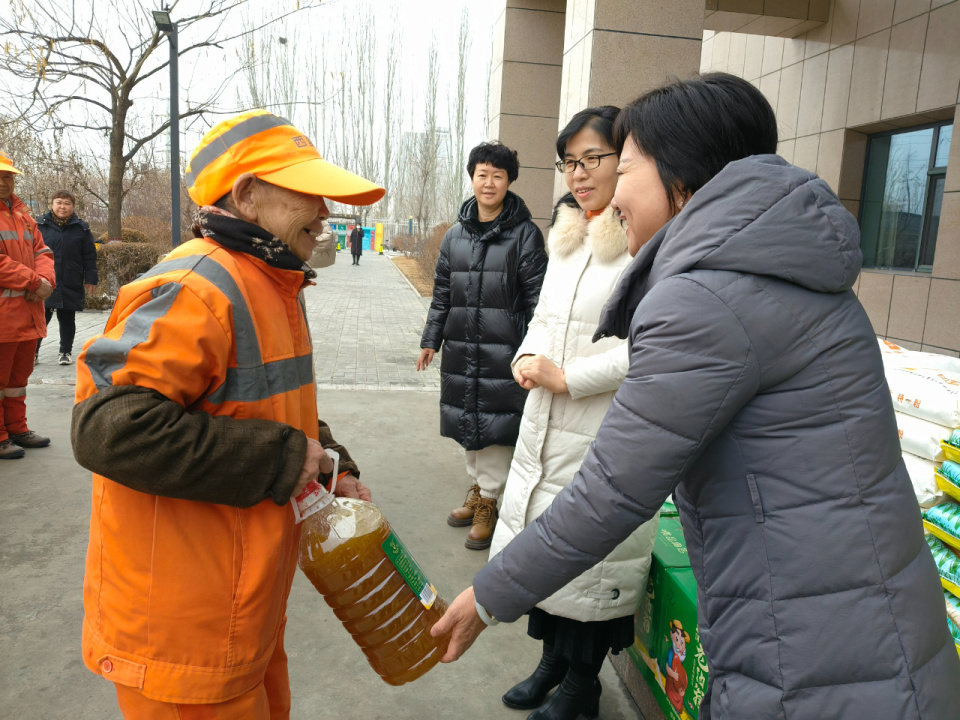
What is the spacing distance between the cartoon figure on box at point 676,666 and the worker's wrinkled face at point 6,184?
560 cm

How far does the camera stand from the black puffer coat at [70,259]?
8.77 metres

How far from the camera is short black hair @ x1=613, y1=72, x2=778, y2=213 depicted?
1401 mm

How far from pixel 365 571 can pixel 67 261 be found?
8692mm

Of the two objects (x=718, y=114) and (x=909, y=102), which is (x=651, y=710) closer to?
(x=718, y=114)

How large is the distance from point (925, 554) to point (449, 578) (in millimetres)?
2901

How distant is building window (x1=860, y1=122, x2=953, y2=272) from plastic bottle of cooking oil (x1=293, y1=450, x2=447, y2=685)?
714cm

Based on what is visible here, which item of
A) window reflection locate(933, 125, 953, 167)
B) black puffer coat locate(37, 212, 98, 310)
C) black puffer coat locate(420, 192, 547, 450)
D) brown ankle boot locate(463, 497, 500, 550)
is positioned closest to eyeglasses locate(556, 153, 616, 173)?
black puffer coat locate(420, 192, 547, 450)

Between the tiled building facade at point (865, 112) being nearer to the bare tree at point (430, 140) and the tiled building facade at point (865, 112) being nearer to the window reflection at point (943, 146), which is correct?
the window reflection at point (943, 146)

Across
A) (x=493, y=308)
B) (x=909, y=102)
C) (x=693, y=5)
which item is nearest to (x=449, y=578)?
(x=493, y=308)

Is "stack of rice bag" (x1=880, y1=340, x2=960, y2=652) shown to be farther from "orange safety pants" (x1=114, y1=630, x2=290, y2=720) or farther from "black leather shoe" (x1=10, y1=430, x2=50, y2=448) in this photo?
"black leather shoe" (x1=10, y1=430, x2=50, y2=448)

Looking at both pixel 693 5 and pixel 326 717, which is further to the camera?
pixel 693 5

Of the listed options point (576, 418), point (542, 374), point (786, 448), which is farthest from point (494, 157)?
point (786, 448)

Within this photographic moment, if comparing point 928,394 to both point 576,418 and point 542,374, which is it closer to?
point 576,418

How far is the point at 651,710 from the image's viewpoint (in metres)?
2.74
